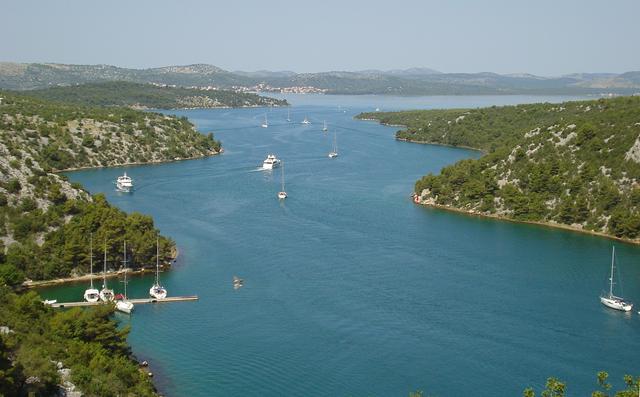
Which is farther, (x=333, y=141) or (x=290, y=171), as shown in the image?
(x=333, y=141)

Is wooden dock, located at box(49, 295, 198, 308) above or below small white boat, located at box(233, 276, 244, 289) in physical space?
below

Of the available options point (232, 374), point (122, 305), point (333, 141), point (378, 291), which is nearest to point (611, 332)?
point (378, 291)

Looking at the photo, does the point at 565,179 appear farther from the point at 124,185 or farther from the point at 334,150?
the point at 334,150

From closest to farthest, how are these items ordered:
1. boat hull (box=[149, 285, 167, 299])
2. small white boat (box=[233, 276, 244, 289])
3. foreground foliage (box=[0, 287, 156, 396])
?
foreground foliage (box=[0, 287, 156, 396]), boat hull (box=[149, 285, 167, 299]), small white boat (box=[233, 276, 244, 289])

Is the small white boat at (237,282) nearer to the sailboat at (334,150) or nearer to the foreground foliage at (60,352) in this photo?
the foreground foliage at (60,352)

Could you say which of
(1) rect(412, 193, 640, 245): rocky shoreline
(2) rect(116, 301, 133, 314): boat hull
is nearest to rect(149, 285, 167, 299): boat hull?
(2) rect(116, 301, 133, 314): boat hull

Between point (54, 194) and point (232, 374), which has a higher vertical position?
point (54, 194)

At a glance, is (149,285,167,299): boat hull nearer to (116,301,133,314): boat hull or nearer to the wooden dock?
the wooden dock

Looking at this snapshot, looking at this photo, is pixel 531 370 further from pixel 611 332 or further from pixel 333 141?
pixel 333 141
